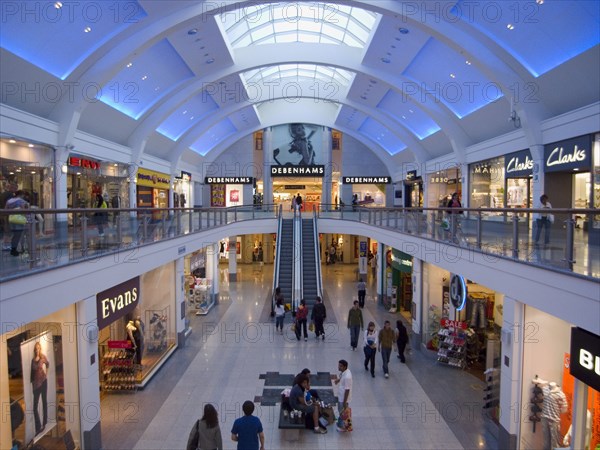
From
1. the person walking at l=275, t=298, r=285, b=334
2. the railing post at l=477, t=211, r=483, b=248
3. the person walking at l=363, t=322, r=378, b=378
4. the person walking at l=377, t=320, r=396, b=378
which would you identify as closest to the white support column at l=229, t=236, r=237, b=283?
the person walking at l=275, t=298, r=285, b=334

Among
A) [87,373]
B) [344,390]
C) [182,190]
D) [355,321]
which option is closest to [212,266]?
[355,321]

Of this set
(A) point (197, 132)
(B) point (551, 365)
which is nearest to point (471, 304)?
(B) point (551, 365)

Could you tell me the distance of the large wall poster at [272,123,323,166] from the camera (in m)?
35.2

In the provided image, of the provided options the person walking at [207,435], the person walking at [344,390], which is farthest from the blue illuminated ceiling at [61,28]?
the person walking at [344,390]

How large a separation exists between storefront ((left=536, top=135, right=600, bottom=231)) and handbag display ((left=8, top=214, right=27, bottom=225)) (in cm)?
1283

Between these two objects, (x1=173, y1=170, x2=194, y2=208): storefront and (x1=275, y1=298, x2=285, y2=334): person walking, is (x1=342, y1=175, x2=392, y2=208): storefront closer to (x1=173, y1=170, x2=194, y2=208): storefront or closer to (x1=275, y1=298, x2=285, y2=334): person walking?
(x1=173, y1=170, x2=194, y2=208): storefront

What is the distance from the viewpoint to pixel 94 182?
61.9ft

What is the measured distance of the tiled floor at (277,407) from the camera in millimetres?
7711

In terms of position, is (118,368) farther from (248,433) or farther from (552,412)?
(552,412)

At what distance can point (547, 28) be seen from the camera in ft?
36.8

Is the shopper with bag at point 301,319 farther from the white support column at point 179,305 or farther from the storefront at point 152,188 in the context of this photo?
the storefront at point 152,188

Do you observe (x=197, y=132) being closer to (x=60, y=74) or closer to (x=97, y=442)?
(x=60, y=74)

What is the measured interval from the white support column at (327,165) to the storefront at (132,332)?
79.7 ft

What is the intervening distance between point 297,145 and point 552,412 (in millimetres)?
30294
